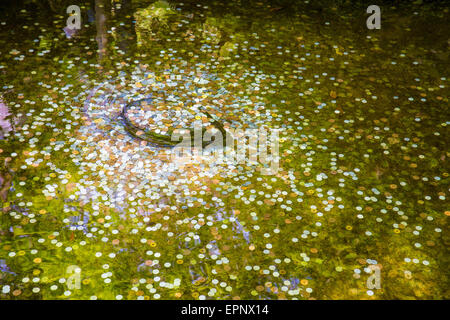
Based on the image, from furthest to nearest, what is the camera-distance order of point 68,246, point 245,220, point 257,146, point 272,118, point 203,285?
point 272,118, point 257,146, point 245,220, point 68,246, point 203,285

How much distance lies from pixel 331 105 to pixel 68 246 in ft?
5.35

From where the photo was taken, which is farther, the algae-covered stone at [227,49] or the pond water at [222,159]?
the algae-covered stone at [227,49]

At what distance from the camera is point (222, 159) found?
8.75 feet

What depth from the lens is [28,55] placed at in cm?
339

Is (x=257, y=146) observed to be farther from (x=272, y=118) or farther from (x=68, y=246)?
(x=68, y=246)

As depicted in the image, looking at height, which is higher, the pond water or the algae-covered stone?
the algae-covered stone

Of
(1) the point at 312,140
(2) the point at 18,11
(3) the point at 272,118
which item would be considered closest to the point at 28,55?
(2) the point at 18,11

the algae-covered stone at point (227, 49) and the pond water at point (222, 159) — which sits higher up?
the algae-covered stone at point (227, 49)

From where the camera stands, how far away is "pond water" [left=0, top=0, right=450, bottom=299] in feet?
6.92

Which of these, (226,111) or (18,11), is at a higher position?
(18,11)

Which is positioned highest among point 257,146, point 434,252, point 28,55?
point 28,55

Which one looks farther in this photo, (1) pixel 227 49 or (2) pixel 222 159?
(1) pixel 227 49

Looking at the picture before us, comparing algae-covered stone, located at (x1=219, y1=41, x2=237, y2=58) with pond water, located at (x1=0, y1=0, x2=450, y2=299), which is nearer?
pond water, located at (x1=0, y1=0, x2=450, y2=299)

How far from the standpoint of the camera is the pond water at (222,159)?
2.11m
